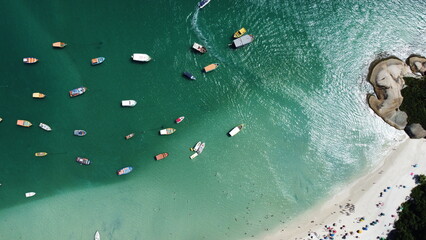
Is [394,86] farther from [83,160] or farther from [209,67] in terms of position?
[83,160]

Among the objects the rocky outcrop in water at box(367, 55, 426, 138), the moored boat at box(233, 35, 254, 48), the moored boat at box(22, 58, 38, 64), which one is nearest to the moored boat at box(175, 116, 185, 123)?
the moored boat at box(233, 35, 254, 48)

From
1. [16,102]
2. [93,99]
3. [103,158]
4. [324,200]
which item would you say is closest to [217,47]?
[93,99]

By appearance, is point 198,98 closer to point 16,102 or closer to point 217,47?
Result: point 217,47

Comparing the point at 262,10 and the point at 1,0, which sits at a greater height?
the point at 1,0

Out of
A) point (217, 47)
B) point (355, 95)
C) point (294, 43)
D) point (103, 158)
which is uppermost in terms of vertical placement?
point (217, 47)

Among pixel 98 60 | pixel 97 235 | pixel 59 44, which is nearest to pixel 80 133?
pixel 98 60
